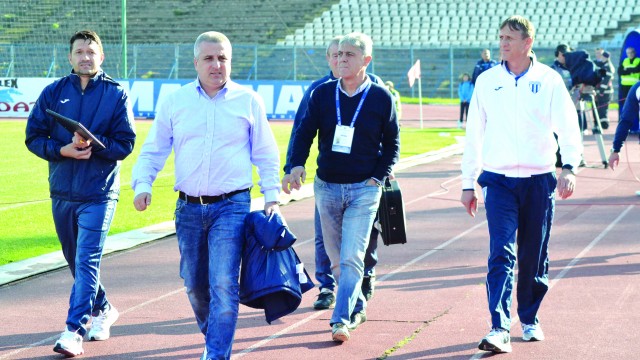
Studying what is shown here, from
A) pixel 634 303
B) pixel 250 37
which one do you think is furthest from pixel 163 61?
pixel 634 303

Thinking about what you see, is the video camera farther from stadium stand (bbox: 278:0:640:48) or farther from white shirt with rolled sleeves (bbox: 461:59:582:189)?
stadium stand (bbox: 278:0:640:48)

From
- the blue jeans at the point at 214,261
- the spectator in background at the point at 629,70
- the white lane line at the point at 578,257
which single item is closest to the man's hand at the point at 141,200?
the blue jeans at the point at 214,261

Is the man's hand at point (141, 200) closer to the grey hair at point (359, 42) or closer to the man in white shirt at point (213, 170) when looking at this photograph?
the man in white shirt at point (213, 170)

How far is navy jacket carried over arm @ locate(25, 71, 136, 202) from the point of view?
22.0 feet

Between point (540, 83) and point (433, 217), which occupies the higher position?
point (540, 83)

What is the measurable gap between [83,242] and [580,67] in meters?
12.6

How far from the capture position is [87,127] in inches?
266

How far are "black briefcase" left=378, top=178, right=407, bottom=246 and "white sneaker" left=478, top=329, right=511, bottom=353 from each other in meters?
1.04

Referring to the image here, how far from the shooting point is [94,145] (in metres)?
6.56

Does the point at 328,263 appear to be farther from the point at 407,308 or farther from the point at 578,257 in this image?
the point at 578,257

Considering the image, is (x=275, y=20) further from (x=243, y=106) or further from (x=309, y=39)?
(x=243, y=106)

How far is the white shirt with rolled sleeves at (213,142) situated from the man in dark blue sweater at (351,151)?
0.95m

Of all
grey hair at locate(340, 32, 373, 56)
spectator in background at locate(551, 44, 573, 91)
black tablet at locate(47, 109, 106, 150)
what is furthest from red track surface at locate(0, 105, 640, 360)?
spectator in background at locate(551, 44, 573, 91)

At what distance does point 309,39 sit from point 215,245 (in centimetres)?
4554
